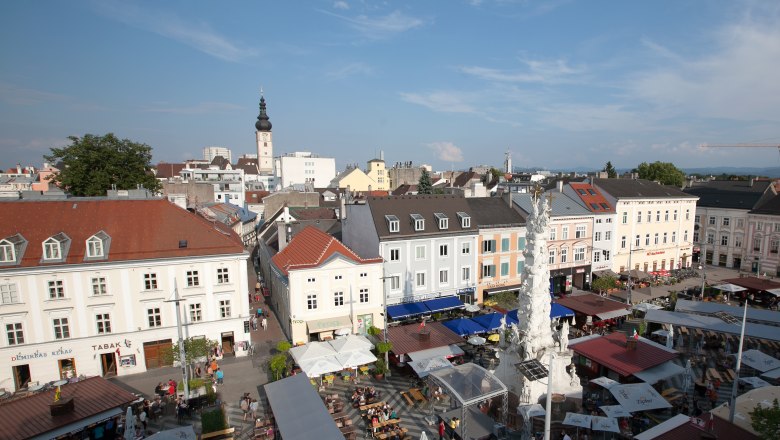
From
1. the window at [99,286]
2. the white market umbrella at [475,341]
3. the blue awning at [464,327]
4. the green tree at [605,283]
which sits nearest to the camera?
the window at [99,286]

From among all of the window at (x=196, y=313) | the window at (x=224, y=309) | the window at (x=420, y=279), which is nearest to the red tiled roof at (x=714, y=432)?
the window at (x=420, y=279)

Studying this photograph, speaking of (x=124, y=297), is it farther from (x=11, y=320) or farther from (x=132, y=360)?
(x=11, y=320)

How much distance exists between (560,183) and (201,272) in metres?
39.2

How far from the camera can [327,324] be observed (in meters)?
29.7

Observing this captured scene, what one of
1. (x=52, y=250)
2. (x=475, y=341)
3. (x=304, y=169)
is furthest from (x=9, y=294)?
(x=304, y=169)

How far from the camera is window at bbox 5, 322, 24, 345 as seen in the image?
2420 centimetres

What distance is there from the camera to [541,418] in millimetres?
18625

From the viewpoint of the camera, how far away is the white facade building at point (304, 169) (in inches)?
4953

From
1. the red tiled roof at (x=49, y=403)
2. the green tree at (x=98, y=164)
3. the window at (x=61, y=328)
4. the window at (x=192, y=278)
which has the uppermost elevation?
the green tree at (x=98, y=164)

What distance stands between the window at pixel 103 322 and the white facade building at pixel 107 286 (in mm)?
59

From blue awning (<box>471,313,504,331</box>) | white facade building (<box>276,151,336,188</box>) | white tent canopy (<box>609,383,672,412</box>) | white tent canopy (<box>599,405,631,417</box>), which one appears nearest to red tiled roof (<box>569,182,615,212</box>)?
blue awning (<box>471,313,504,331</box>)

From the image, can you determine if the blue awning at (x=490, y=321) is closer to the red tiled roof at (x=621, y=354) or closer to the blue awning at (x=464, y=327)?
the blue awning at (x=464, y=327)

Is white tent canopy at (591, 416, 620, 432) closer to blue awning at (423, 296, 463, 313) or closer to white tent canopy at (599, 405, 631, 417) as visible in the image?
white tent canopy at (599, 405, 631, 417)

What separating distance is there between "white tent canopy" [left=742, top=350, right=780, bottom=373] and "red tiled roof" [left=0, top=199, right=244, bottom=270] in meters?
32.5
